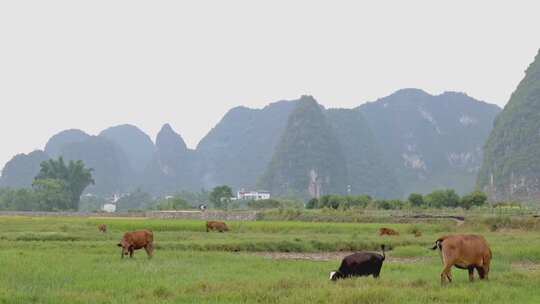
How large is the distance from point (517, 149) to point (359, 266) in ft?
380

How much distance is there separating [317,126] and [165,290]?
15322 centimetres

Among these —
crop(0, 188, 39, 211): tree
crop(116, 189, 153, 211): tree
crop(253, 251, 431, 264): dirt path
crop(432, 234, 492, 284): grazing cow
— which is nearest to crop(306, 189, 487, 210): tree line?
crop(0, 188, 39, 211): tree

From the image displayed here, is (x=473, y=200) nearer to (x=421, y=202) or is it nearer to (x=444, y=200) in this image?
(x=444, y=200)

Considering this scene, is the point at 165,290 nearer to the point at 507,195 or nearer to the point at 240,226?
the point at 240,226

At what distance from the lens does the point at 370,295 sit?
9.41m

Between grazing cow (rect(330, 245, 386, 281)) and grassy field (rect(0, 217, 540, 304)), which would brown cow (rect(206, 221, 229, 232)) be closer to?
grassy field (rect(0, 217, 540, 304))

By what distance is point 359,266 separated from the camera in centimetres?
1194

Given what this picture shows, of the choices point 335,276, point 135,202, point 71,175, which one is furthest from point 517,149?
point 335,276

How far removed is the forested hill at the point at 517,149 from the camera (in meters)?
112

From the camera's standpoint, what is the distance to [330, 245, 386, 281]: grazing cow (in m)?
11.9

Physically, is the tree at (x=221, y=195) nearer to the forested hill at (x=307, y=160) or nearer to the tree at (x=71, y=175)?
the tree at (x=71, y=175)

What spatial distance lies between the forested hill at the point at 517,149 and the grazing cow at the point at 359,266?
105 metres

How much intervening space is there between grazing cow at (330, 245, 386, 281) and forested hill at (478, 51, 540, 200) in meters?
105

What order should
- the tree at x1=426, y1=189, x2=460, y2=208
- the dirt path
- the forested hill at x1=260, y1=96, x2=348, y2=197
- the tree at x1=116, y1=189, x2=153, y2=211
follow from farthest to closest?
the forested hill at x1=260, y1=96, x2=348, y2=197 < the tree at x1=116, y1=189, x2=153, y2=211 < the tree at x1=426, y1=189, x2=460, y2=208 < the dirt path
